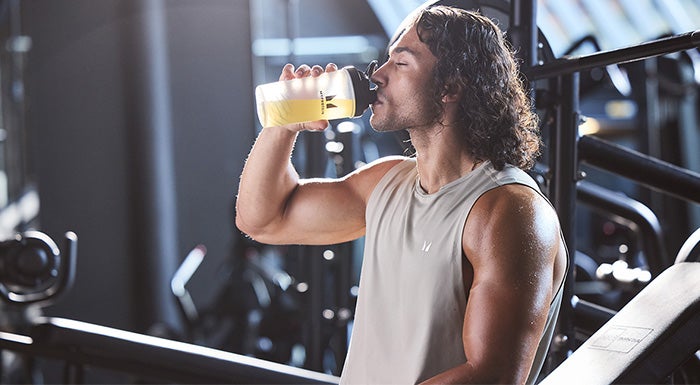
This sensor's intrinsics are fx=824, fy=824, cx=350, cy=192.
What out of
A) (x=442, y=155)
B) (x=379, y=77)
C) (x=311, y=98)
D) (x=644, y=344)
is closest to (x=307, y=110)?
(x=311, y=98)

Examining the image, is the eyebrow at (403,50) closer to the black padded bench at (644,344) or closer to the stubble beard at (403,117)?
the stubble beard at (403,117)

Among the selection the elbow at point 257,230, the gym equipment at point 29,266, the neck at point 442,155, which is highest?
the neck at point 442,155

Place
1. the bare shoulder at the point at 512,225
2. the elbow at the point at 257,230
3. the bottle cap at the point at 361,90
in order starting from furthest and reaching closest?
1. the elbow at the point at 257,230
2. the bottle cap at the point at 361,90
3. the bare shoulder at the point at 512,225

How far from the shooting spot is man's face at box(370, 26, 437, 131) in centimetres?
133

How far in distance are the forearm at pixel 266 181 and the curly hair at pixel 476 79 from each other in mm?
328

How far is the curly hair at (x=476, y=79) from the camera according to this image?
1332 mm

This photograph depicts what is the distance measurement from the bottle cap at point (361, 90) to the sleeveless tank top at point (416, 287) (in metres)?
0.18

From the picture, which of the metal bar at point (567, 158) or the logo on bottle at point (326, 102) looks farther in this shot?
the metal bar at point (567, 158)

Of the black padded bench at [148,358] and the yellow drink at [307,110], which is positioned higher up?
the yellow drink at [307,110]

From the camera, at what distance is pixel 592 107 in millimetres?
7234

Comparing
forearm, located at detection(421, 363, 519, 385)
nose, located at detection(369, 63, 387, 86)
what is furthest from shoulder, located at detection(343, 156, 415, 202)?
forearm, located at detection(421, 363, 519, 385)

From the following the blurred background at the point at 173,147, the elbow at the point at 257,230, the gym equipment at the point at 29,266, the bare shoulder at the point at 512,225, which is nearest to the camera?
the bare shoulder at the point at 512,225

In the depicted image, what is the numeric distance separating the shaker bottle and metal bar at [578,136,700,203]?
1.76ft

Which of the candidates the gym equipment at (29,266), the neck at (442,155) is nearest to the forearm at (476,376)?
the neck at (442,155)
